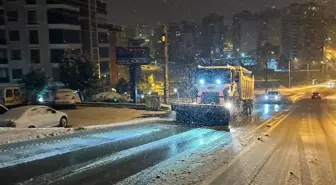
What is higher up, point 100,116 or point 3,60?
point 3,60

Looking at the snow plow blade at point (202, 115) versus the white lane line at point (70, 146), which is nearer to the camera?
the white lane line at point (70, 146)

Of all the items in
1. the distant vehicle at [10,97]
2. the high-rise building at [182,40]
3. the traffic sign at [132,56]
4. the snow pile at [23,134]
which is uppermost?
the high-rise building at [182,40]

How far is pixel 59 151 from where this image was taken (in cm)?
1084

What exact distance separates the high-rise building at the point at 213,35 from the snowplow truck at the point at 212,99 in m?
113

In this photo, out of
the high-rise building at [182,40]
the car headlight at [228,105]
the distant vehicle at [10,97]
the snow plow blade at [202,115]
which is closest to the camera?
the snow plow blade at [202,115]

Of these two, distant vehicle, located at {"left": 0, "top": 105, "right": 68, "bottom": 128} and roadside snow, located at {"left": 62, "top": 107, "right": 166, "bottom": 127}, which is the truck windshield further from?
distant vehicle, located at {"left": 0, "top": 105, "right": 68, "bottom": 128}

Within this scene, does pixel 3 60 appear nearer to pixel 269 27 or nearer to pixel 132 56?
pixel 132 56

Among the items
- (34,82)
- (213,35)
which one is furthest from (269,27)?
(34,82)

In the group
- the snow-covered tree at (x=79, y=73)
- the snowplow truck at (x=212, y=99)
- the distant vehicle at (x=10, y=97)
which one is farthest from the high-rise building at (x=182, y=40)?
the snowplow truck at (x=212, y=99)

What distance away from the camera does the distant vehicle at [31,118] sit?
55.1ft

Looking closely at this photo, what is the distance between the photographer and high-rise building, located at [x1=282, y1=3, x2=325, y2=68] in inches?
5007

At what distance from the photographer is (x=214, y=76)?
2066cm

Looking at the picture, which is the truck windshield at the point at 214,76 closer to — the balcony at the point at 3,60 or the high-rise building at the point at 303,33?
the balcony at the point at 3,60

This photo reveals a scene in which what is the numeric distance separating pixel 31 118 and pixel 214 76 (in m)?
9.68
